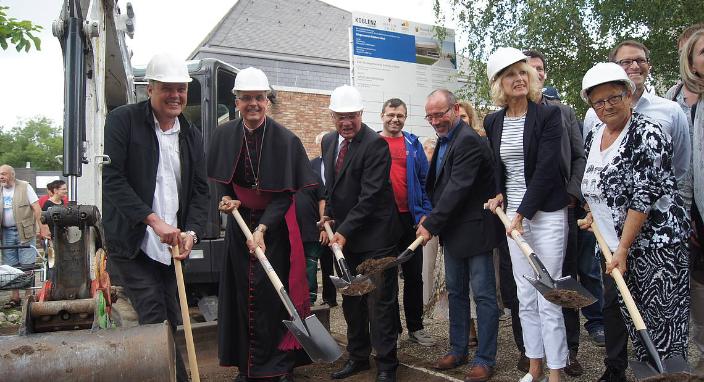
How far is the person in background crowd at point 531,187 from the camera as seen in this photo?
4.00 m

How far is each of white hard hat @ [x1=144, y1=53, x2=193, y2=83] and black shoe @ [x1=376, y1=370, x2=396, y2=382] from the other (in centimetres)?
243

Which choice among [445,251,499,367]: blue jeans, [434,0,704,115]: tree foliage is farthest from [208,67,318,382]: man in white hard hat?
[434,0,704,115]: tree foliage

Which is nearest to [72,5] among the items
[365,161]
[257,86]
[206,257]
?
[257,86]

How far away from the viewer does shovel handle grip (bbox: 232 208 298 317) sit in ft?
13.5

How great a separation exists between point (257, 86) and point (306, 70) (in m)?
20.6

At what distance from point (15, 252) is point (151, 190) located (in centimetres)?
749

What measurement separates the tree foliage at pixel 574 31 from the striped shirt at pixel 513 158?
6343mm

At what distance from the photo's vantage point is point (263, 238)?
4539 millimetres

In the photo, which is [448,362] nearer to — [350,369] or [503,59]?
[350,369]

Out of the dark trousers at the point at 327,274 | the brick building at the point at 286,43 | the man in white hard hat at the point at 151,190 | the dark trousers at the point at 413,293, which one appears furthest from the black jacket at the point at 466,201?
the brick building at the point at 286,43

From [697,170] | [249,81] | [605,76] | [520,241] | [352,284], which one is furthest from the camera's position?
[249,81]

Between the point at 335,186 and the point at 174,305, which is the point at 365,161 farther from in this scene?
the point at 174,305

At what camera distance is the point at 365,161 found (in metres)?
4.96

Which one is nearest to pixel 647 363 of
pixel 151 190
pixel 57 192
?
pixel 151 190
